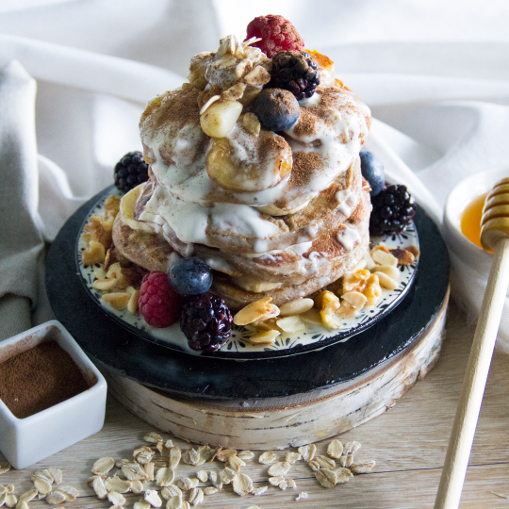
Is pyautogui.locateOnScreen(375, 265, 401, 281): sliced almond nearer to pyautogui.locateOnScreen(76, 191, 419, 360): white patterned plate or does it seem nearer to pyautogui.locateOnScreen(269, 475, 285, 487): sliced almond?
pyautogui.locateOnScreen(76, 191, 419, 360): white patterned plate

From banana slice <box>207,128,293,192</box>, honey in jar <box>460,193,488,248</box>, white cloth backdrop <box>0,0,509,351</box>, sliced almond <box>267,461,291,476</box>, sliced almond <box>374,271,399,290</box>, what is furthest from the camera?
white cloth backdrop <box>0,0,509,351</box>

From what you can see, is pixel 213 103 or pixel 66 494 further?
pixel 66 494

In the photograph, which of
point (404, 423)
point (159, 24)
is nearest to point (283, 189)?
point (404, 423)

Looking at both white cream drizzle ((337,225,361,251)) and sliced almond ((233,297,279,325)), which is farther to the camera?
white cream drizzle ((337,225,361,251))

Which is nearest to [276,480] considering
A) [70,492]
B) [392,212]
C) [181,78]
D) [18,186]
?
[70,492]

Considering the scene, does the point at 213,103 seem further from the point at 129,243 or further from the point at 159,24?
the point at 159,24

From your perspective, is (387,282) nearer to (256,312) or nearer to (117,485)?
(256,312)

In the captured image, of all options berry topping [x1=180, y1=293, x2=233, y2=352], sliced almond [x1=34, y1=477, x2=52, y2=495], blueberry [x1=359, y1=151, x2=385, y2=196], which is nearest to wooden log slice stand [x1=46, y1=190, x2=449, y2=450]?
berry topping [x1=180, y1=293, x2=233, y2=352]
